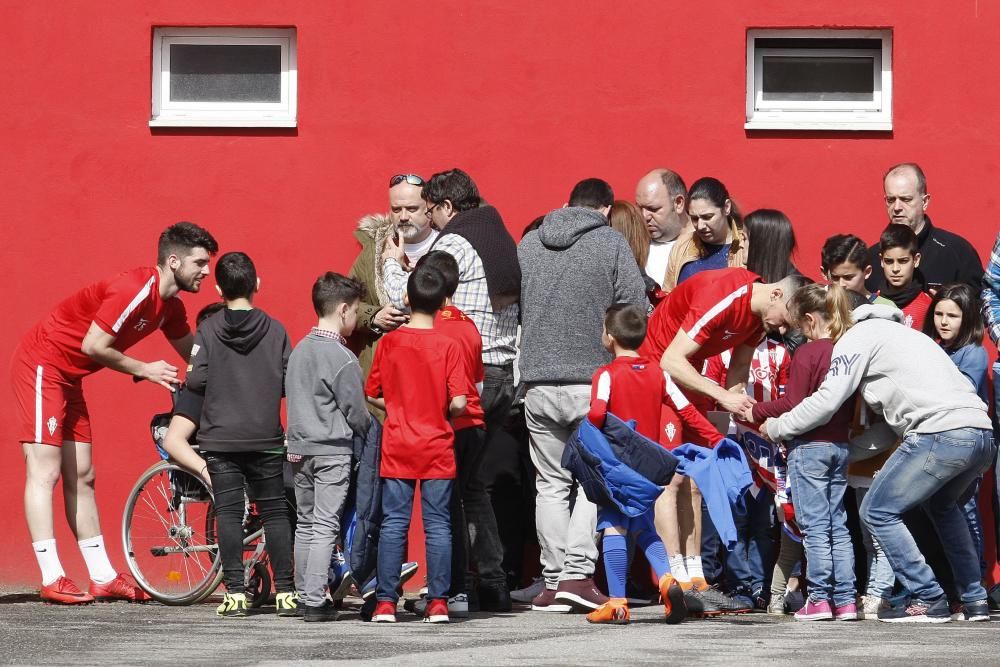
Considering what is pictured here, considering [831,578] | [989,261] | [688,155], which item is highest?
[688,155]

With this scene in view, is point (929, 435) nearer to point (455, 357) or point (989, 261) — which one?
point (989, 261)

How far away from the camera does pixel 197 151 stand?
907cm

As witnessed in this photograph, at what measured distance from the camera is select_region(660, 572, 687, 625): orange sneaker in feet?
22.5

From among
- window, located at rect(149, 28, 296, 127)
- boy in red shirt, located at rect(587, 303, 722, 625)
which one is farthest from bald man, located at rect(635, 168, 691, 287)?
window, located at rect(149, 28, 296, 127)

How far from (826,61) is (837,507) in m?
2.98

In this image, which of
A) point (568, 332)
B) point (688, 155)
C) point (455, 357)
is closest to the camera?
point (455, 357)

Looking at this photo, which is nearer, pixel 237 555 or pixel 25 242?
pixel 237 555

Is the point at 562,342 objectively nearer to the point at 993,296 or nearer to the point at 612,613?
the point at 612,613

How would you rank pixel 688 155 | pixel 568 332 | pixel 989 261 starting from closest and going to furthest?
pixel 568 332 → pixel 989 261 → pixel 688 155

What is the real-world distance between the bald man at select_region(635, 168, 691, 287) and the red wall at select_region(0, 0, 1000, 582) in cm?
57

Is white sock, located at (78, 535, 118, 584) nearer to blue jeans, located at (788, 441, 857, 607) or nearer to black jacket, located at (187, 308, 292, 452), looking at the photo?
black jacket, located at (187, 308, 292, 452)

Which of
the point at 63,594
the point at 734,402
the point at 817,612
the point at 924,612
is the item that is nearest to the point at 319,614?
the point at 63,594

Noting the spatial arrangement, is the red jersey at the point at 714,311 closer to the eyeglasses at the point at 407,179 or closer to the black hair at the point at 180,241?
the eyeglasses at the point at 407,179

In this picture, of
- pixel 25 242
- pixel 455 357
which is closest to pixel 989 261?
pixel 455 357
